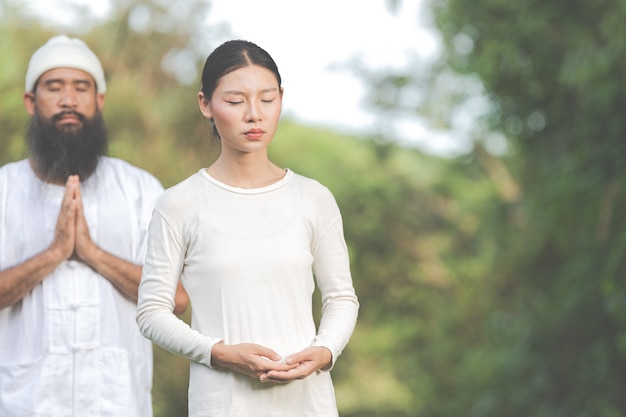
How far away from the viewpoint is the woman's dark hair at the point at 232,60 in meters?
3.01

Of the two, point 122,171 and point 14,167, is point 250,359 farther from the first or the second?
point 14,167

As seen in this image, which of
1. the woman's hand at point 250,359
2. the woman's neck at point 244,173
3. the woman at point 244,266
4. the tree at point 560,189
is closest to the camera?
the woman's hand at point 250,359

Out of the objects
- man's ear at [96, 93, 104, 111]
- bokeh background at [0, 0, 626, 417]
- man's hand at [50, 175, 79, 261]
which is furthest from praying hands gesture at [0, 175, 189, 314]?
bokeh background at [0, 0, 626, 417]

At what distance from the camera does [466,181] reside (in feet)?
61.7

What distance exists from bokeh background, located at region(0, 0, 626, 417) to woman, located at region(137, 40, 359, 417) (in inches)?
192

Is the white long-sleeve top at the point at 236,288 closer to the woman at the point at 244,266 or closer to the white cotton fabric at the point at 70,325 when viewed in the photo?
the woman at the point at 244,266

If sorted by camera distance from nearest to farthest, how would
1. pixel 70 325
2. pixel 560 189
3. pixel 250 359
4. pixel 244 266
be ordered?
1. pixel 250 359
2. pixel 244 266
3. pixel 70 325
4. pixel 560 189

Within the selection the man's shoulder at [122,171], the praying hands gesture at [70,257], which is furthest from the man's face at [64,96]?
the praying hands gesture at [70,257]

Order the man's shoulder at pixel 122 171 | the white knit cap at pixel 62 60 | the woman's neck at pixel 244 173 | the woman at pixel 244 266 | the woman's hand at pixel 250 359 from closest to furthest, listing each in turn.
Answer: the woman's hand at pixel 250 359
the woman at pixel 244 266
the woman's neck at pixel 244 173
the white knit cap at pixel 62 60
the man's shoulder at pixel 122 171

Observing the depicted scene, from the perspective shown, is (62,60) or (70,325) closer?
(70,325)

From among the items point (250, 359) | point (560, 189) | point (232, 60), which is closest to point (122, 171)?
point (232, 60)

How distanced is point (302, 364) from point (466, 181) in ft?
53.0

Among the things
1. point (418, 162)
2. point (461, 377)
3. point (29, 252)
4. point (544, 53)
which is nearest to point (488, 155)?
point (418, 162)

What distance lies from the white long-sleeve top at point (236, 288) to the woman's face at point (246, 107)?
13 cm
